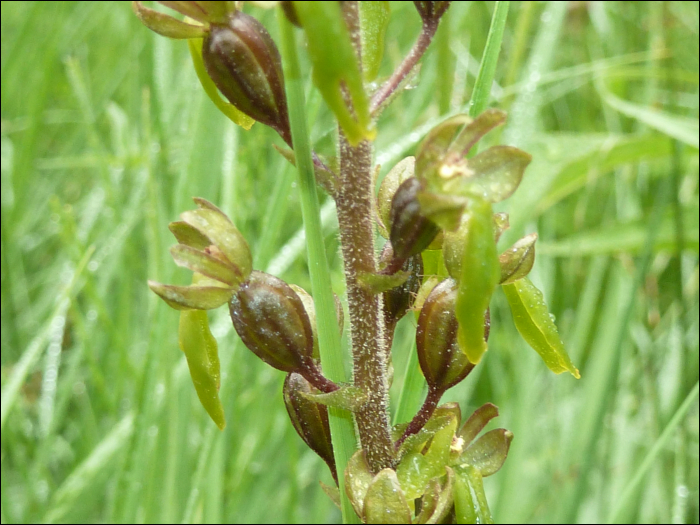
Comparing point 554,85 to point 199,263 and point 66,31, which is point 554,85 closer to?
point 66,31

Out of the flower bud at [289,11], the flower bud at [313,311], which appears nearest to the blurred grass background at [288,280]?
the flower bud at [313,311]

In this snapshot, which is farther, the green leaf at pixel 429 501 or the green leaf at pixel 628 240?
the green leaf at pixel 628 240

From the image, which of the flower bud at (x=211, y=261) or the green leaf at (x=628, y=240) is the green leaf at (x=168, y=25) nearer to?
the flower bud at (x=211, y=261)

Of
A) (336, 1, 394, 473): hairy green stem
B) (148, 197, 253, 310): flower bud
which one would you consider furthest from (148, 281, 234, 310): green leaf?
(336, 1, 394, 473): hairy green stem

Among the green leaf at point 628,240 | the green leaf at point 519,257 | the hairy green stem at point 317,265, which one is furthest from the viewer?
the green leaf at point 628,240

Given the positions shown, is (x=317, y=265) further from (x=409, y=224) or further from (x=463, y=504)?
(x=463, y=504)

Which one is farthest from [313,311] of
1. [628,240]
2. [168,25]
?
[628,240]

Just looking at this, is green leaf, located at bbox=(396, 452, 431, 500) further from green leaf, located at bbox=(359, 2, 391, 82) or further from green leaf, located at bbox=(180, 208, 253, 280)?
green leaf, located at bbox=(359, 2, 391, 82)
